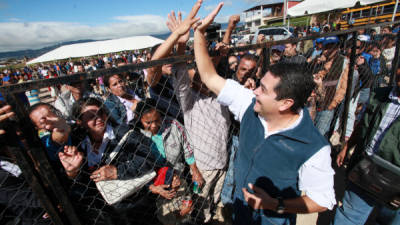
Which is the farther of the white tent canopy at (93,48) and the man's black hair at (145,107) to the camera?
the white tent canopy at (93,48)

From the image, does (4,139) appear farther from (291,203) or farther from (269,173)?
(291,203)

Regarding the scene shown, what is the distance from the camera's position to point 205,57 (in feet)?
4.72

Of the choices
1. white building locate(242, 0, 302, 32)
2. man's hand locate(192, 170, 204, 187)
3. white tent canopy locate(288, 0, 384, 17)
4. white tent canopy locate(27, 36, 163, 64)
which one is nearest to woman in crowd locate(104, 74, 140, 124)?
man's hand locate(192, 170, 204, 187)

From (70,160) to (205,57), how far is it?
1205mm

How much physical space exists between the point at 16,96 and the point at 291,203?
5.13ft

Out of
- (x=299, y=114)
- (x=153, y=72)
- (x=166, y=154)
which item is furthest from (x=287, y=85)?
(x=166, y=154)

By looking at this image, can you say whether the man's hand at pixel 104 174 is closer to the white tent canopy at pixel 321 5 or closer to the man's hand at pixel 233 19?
the man's hand at pixel 233 19

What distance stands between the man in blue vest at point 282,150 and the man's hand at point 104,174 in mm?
986

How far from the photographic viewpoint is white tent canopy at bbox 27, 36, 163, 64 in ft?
39.2

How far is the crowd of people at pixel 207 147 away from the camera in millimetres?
1221

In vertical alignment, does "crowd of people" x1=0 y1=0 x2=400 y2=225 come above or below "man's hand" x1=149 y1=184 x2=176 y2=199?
above

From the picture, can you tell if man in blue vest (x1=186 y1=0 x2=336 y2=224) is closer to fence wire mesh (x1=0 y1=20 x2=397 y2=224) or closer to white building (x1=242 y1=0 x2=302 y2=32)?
fence wire mesh (x1=0 y1=20 x2=397 y2=224)

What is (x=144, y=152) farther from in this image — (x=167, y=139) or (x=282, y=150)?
(x=282, y=150)

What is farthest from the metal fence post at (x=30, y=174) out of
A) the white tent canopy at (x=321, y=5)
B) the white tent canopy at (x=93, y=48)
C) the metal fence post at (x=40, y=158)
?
the white tent canopy at (x=93, y=48)
